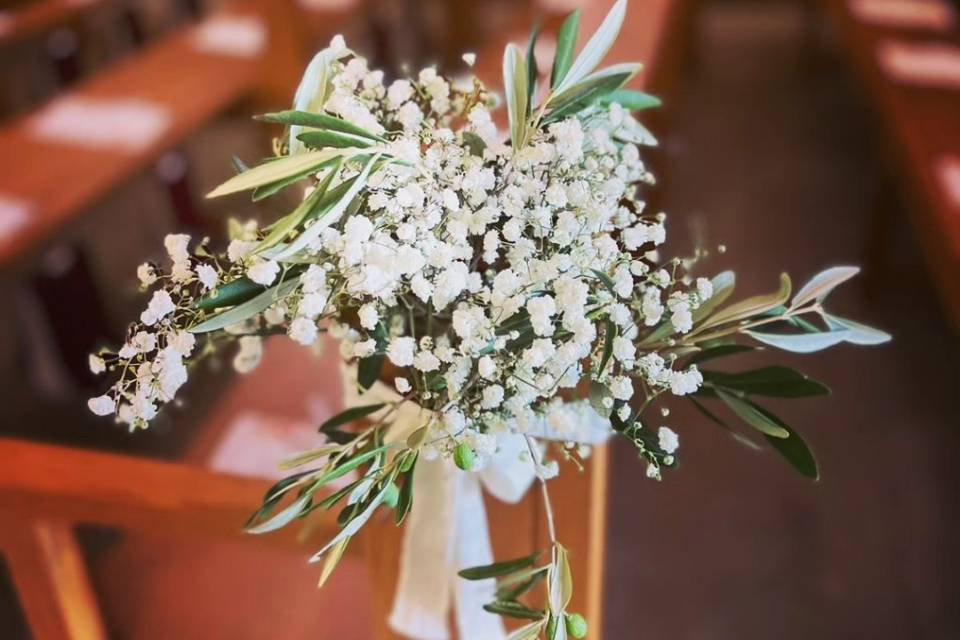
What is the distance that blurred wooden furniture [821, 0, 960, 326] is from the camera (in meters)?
2.29

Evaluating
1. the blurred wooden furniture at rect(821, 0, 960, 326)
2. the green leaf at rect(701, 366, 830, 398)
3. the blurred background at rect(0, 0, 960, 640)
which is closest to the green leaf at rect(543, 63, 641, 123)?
the blurred background at rect(0, 0, 960, 640)

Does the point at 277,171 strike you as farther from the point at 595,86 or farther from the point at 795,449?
the point at 795,449

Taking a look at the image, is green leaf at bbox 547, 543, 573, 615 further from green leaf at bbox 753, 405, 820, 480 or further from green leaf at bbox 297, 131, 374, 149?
green leaf at bbox 297, 131, 374, 149

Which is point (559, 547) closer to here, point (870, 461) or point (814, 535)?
point (814, 535)

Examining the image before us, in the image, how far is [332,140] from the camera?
70cm

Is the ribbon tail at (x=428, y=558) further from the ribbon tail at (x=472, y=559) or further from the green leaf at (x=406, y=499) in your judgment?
the green leaf at (x=406, y=499)

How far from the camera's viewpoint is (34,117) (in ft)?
9.07

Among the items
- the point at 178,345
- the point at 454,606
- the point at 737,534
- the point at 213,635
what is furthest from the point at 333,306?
the point at 737,534

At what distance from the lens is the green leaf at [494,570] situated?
2.74 feet

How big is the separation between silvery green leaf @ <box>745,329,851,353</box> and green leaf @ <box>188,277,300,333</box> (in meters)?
0.38

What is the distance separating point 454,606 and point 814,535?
4.67 feet

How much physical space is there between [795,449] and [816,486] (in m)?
1.67

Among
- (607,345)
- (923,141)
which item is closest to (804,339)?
(607,345)

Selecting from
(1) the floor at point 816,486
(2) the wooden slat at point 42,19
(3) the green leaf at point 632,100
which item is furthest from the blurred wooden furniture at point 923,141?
(2) the wooden slat at point 42,19
